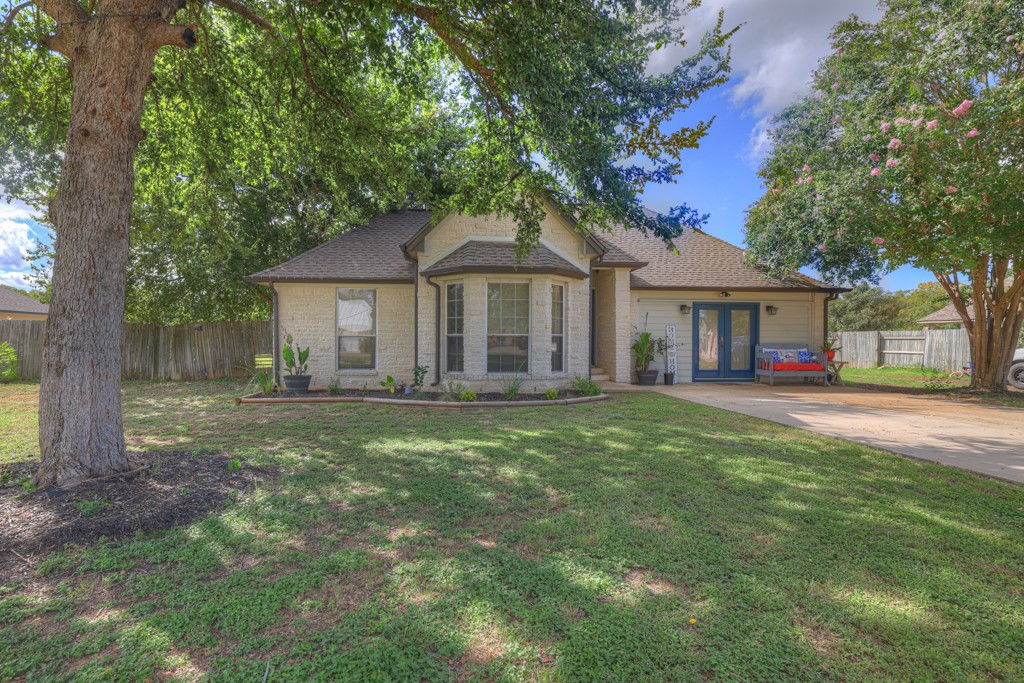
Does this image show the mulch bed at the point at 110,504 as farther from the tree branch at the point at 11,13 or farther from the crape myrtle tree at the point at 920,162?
the crape myrtle tree at the point at 920,162

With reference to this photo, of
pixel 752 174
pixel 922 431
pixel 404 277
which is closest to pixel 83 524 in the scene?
pixel 404 277

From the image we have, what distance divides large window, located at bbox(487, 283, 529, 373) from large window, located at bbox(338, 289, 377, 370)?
3.24 meters

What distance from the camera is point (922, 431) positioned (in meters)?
6.77

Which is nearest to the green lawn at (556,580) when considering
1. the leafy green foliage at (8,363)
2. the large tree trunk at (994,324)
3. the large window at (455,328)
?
the large window at (455,328)

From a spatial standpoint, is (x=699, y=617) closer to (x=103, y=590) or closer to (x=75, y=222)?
(x=103, y=590)

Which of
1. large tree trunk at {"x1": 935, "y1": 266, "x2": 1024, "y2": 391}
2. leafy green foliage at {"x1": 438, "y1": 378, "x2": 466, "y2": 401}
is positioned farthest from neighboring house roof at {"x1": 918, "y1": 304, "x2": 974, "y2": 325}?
leafy green foliage at {"x1": 438, "y1": 378, "x2": 466, "y2": 401}

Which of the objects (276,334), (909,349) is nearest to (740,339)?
(909,349)

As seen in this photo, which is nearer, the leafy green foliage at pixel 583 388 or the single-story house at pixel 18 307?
the leafy green foliage at pixel 583 388

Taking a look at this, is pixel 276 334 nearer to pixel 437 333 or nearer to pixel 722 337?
pixel 437 333

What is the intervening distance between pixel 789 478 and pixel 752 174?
1374cm

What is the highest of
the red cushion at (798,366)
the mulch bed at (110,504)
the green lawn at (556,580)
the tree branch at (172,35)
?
the tree branch at (172,35)

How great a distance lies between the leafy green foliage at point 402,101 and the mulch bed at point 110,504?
4765 millimetres

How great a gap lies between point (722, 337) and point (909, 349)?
40.2ft

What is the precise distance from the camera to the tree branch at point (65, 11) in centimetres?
444
